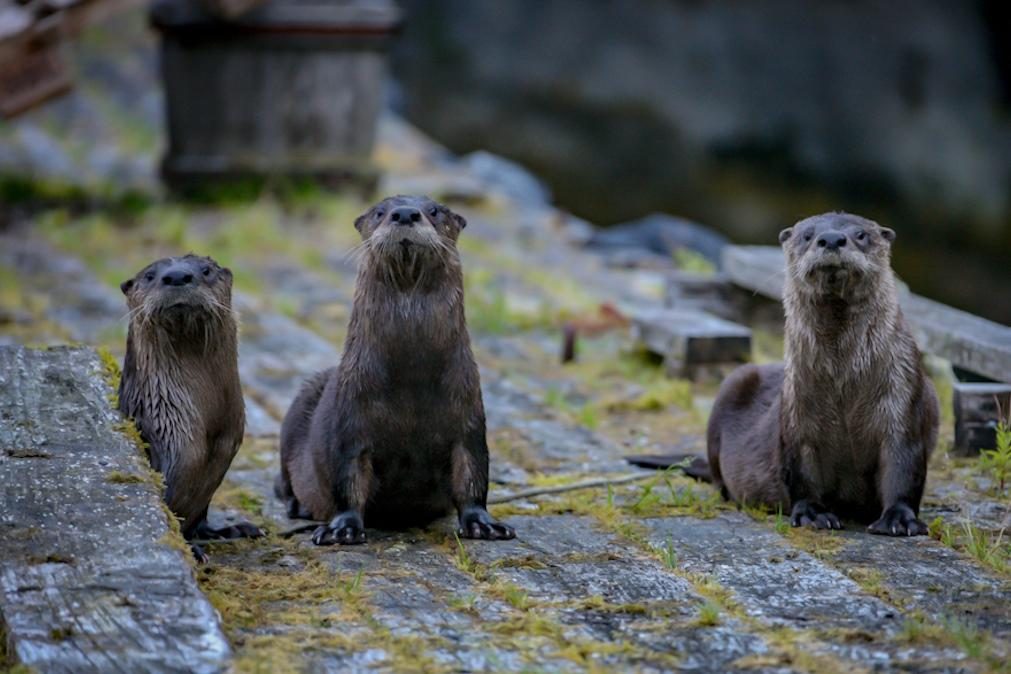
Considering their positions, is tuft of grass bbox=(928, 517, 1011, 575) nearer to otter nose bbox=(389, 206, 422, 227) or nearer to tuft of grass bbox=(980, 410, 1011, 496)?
tuft of grass bbox=(980, 410, 1011, 496)

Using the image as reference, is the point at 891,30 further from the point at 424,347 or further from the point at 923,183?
the point at 424,347

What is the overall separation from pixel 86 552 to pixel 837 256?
6.81ft

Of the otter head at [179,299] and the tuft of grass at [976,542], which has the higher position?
the otter head at [179,299]

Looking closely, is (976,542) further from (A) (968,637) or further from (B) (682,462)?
(B) (682,462)

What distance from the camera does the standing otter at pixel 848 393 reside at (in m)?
4.37

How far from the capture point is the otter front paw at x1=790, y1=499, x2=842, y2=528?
173 inches

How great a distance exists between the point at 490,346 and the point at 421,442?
110 inches

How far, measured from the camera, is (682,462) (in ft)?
16.3

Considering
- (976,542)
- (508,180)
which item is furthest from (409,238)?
(508,180)

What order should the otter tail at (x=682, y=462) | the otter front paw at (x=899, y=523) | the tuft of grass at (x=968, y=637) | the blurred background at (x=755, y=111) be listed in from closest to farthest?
the tuft of grass at (x=968, y=637) < the otter front paw at (x=899, y=523) < the otter tail at (x=682, y=462) < the blurred background at (x=755, y=111)

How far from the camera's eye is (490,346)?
7.04 meters

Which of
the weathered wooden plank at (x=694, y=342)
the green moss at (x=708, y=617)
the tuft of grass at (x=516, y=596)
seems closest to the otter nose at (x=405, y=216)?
the tuft of grass at (x=516, y=596)

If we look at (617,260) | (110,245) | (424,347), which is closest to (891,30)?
(617,260)

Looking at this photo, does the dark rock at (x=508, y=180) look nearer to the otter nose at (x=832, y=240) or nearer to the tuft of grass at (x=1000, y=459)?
the tuft of grass at (x=1000, y=459)
